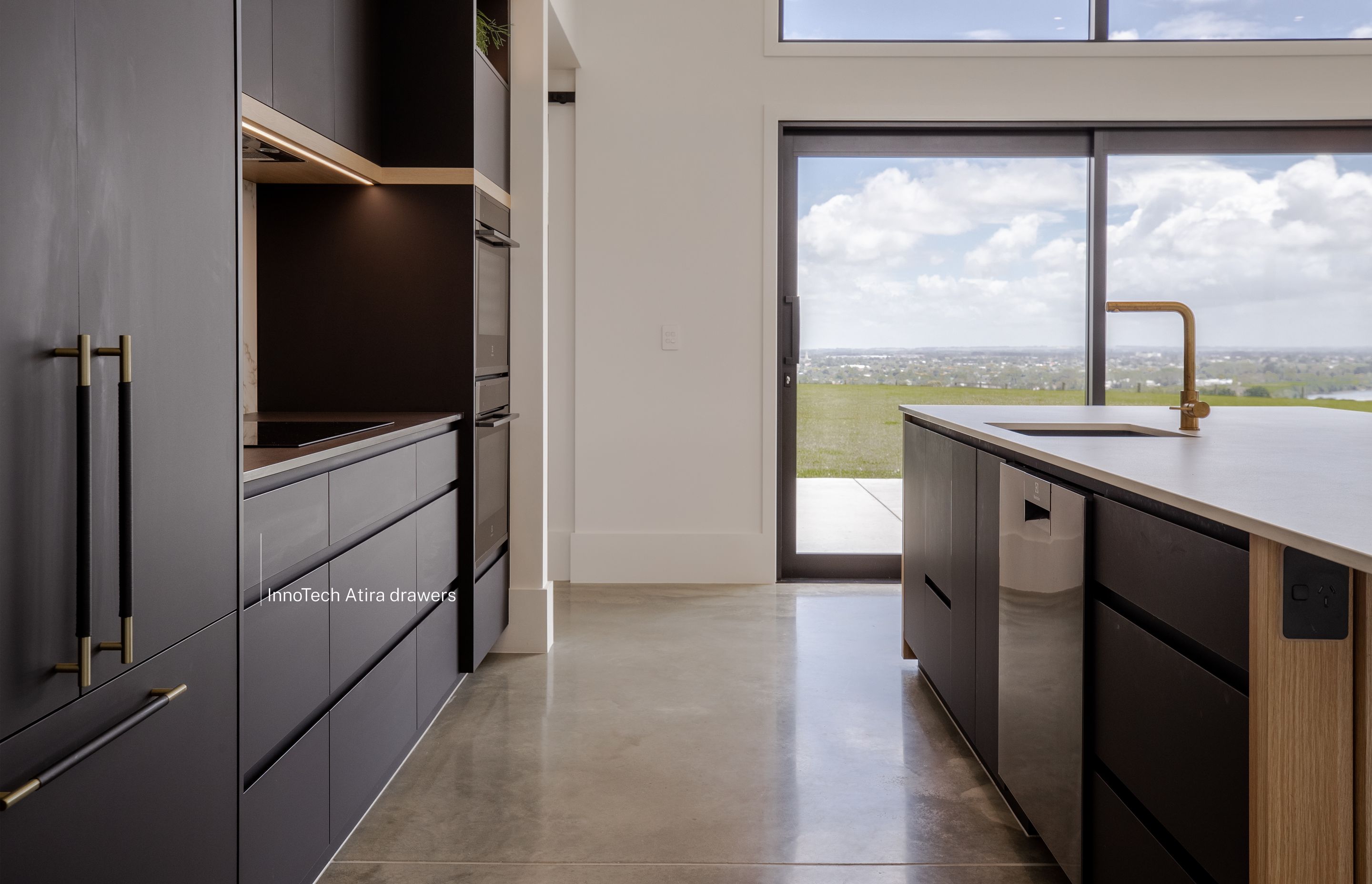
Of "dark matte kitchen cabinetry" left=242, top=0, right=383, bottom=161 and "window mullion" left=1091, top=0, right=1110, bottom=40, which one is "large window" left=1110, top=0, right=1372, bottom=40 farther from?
"dark matte kitchen cabinetry" left=242, top=0, right=383, bottom=161

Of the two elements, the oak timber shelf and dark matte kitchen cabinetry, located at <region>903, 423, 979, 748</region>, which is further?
dark matte kitchen cabinetry, located at <region>903, 423, 979, 748</region>

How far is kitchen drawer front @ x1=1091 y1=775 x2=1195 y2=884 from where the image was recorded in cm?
139

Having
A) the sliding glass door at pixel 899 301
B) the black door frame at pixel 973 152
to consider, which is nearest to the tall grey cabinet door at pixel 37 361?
the black door frame at pixel 973 152

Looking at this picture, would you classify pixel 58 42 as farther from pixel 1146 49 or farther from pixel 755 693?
pixel 1146 49

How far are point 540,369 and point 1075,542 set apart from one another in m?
2.15

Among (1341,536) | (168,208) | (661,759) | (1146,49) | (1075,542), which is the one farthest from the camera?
(1146,49)

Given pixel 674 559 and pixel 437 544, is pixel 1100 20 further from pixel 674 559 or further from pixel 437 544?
pixel 437 544

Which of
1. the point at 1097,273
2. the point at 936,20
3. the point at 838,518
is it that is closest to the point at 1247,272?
the point at 1097,273

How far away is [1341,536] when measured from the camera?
993mm

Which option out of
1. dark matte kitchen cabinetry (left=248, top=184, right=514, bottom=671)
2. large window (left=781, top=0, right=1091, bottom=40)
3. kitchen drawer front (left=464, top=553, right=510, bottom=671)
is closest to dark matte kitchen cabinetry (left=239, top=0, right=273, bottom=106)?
dark matte kitchen cabinetry (left=248, top=184, right=514, bottom=671)

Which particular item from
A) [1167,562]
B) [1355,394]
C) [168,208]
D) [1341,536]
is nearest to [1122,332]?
[1355,394]

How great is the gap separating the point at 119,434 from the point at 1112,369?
4.38 meters

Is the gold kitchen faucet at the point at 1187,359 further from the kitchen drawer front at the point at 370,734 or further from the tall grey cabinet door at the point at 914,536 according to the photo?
the kitchen drawer front at the point at 370,734

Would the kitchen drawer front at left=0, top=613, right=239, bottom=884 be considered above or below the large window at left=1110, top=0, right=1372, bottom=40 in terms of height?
below
